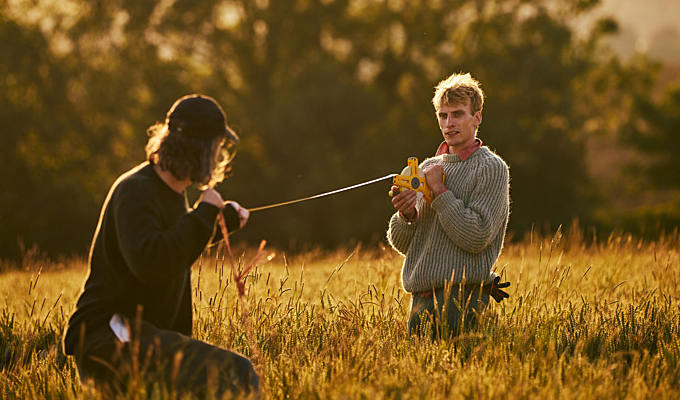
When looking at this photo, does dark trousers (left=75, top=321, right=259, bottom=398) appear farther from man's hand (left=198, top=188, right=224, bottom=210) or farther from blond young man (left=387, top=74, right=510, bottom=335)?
blond young man (left=387, top=74, right=510, bottom=335)

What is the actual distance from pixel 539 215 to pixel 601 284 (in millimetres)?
22583

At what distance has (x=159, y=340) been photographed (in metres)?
2.97

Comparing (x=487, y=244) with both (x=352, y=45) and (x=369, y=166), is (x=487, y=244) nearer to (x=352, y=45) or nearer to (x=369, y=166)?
(x=369, y=166)

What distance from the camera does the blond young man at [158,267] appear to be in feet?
9.71

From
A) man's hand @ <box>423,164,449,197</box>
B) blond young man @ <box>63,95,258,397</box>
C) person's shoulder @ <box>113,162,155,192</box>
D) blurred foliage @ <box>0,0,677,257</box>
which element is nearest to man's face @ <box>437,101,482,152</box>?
man's hand @ <box>423,164,449,197</box>

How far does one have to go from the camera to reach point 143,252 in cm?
291

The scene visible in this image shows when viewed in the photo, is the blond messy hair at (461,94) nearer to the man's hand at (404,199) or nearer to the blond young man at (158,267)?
the man's hand at (404,199)

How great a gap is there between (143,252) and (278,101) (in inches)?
994

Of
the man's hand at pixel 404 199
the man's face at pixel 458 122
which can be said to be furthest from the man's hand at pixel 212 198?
the man's face at pixel 458 122

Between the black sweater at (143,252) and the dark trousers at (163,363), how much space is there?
0.31 feet

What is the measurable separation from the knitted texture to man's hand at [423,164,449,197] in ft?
0.17

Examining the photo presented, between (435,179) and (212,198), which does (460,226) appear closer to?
(435,179)

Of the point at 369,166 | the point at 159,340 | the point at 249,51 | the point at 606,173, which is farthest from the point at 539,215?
the point at 606,173

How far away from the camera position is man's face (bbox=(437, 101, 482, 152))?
4.30m
